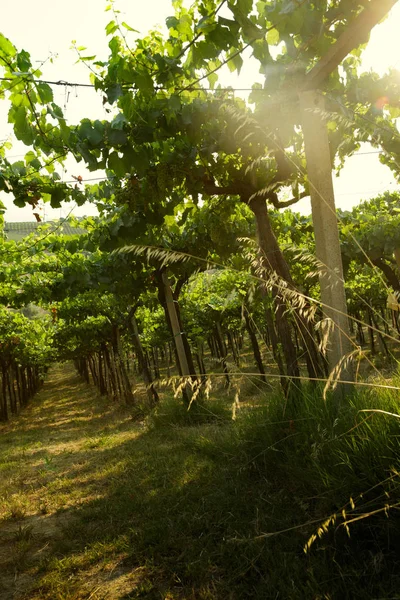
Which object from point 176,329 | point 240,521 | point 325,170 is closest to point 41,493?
point 240,521

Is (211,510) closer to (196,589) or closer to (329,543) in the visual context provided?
(196,589)

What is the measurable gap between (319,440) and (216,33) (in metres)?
3.00

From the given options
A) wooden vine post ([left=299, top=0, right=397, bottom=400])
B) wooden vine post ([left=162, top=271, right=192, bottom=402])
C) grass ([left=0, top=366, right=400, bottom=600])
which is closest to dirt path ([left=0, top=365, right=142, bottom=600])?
grass ([left=0, top=366, right=400, bottom=600])

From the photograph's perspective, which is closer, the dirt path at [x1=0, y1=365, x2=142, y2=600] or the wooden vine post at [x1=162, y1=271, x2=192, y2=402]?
the dirt path at [x1=0, y1=365, x2=142, y2=600]

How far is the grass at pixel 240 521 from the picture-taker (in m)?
2.44

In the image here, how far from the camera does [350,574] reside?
7.60 ft

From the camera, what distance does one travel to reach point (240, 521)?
10.8ft

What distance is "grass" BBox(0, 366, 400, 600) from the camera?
2.44 metres

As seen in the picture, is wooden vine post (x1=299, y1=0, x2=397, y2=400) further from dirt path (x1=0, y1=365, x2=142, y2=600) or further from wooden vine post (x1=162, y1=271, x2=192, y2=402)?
wooden vine post (x1=162, y1=271, x2=192, y2=402)

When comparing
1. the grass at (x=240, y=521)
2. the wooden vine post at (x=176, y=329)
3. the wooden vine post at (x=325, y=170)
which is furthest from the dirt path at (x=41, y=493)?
the wooden vine post at (x=325, y=170)

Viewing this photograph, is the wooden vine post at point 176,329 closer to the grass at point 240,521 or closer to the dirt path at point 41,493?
the dirt path at point 41,493

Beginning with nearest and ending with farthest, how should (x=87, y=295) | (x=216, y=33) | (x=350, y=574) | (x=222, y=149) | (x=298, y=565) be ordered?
(x=350, y=574) → (x=298, y=565) → (x=216, y=33) → (x=222, y=149) → (x=87, y=295)

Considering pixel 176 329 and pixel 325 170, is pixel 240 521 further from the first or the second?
pixel 176 329

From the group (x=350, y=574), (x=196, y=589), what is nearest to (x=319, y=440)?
(x=350, y=574)
